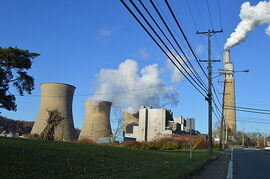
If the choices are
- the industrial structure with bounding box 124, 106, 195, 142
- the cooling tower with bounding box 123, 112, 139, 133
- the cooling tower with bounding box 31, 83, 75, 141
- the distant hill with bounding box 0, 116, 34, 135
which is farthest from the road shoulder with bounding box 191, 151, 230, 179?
the distant hill with bounding box 0, 116, 34, 135

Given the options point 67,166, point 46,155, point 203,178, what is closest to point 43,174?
point 67,166

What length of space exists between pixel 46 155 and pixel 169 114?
3145 inches

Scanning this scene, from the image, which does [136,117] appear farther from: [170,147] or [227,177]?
[227,177]

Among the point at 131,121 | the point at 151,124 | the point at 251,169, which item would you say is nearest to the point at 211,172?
the point at 251,169

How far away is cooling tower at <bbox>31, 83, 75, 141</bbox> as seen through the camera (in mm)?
37750

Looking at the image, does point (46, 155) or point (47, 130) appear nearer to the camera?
point (46, 155)

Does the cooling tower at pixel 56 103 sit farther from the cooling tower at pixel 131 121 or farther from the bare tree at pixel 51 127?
the cooling tower at pixel 131 121

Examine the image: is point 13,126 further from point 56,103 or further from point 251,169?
point 251,169

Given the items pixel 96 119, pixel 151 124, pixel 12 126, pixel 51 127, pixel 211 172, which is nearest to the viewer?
pixel 211 172

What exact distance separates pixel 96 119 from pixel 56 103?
10.8 meters

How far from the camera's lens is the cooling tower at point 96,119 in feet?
154

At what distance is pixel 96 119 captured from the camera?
4756 centimetres

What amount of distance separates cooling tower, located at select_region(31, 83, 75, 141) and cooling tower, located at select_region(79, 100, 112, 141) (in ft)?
18.7

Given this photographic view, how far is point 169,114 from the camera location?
88.6 meters
